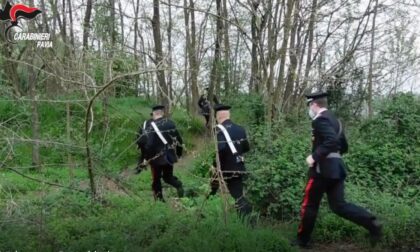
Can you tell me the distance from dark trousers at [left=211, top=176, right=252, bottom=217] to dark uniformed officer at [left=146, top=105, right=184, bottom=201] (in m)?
2.37

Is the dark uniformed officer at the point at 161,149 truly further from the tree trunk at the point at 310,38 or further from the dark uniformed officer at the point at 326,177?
the tree trunk at the point at 310,38

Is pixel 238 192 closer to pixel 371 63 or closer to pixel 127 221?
pixel 127 221

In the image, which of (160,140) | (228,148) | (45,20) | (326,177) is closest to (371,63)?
(160,140)

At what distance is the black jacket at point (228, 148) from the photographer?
7.33m

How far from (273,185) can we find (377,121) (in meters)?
6.23

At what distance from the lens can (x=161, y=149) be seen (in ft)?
31.2

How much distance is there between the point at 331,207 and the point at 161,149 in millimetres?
4064

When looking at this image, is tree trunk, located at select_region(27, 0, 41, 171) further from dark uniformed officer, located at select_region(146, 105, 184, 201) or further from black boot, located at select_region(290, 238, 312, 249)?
black boot, located at select_region(290, 238, 312, 249)

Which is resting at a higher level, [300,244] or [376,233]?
[376,233]

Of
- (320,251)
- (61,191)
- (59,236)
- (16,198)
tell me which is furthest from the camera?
(61,191)

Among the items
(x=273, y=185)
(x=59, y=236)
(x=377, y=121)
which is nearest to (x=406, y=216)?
(x=273, y=185)

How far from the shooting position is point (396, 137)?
39.0 feet

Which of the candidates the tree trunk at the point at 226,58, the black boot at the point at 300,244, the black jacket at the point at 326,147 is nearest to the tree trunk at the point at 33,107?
the black boot at the point at 300,244

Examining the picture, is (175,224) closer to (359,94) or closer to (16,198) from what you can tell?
(16,198)
